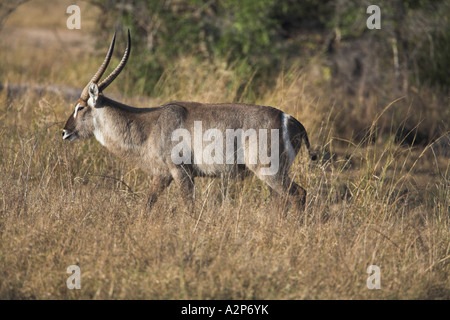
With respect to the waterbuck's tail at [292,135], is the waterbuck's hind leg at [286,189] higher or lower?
lower

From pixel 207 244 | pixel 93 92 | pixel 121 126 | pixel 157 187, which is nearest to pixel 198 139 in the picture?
pixel 157 187

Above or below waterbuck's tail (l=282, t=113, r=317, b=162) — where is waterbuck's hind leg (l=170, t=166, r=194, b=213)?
below

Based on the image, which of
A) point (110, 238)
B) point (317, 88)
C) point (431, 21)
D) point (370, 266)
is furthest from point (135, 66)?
point (370, 266)

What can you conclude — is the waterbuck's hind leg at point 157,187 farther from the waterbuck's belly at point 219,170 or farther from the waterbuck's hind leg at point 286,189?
the waterbuck's hind leg at point 286,189

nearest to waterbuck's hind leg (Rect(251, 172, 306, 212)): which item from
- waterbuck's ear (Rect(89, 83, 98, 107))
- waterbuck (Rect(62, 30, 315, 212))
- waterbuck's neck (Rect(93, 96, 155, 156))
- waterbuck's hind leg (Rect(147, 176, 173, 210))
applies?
waterbuck (Rect(62, 30, 315, 212))

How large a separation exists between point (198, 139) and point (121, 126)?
0.78 meters

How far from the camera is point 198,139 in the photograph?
17.7ft

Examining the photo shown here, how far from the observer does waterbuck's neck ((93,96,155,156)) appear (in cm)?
557

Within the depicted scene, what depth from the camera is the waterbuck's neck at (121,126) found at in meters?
5.57

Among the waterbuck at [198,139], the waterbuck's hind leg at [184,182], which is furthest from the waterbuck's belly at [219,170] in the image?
the waterbuck's hind leg at [184,182]

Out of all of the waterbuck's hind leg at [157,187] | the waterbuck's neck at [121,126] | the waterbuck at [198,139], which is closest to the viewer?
the waterbuck at [198,139]

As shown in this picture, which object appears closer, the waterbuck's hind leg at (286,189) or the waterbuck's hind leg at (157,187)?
the waterbuck's hind leg at (286,189)

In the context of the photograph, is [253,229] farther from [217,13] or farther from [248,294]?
[217,13]

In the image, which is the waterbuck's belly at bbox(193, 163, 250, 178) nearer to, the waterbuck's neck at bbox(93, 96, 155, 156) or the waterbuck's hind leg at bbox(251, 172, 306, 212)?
the waterbuck's hind leg at bbox(251, 172, 306, 212)
